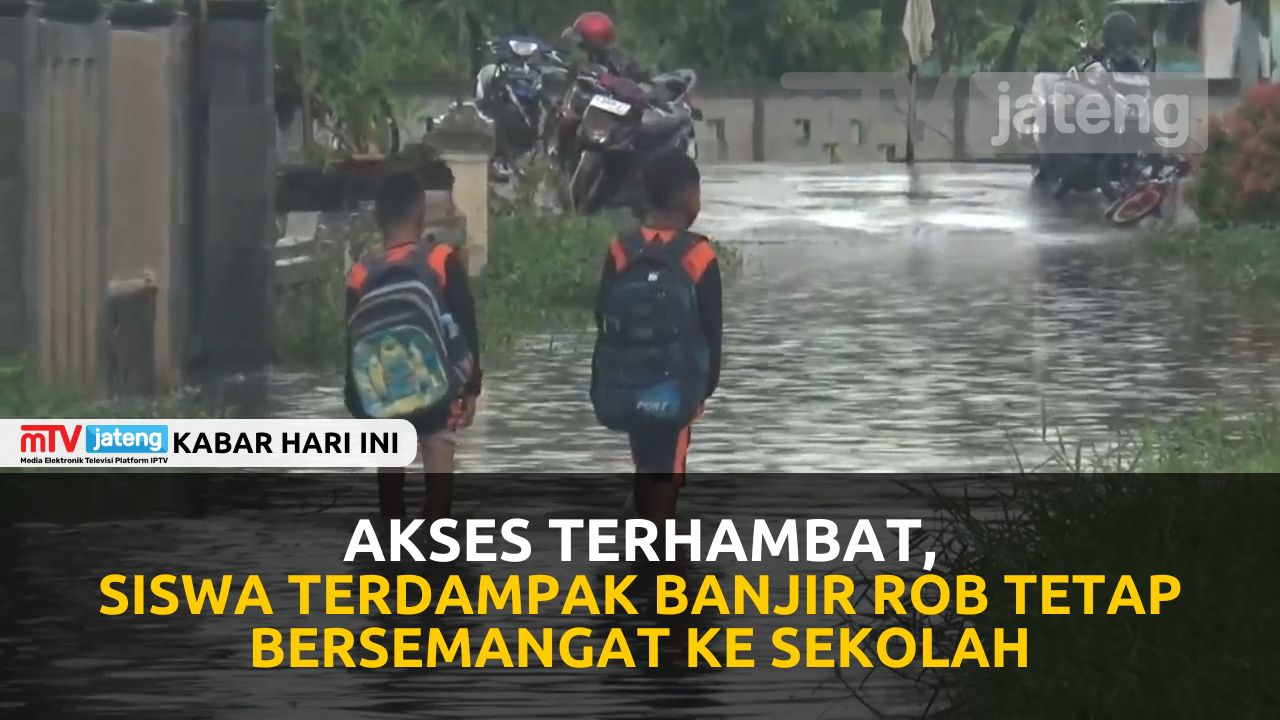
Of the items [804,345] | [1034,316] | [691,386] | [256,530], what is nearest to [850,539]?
[691,386]

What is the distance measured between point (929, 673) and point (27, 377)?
7302 millimetres

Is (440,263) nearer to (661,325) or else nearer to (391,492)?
(661,325)

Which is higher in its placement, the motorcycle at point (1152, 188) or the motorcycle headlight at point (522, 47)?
the motorcycle headlight at point (522, 47)

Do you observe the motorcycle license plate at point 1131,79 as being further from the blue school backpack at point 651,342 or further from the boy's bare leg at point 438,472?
the blue school backpack at point 651,342

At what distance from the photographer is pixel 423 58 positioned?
30.2 metres

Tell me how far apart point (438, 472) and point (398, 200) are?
0.93 meters

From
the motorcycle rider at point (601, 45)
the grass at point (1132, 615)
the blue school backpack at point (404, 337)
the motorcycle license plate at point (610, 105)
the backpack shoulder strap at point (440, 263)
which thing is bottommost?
the motorcycle license plate at point (610, 105)

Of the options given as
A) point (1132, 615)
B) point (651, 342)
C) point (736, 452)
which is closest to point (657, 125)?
point (736, 452)

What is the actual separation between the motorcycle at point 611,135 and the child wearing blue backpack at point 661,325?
50.5 ft

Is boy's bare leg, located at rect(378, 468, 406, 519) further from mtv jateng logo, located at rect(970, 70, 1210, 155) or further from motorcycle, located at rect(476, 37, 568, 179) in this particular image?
mtv jateng logo, located at rect(970, 70, 1210, 155)

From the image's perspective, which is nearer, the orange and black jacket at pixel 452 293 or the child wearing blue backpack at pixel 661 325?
the child wearing blue backpack at pixel 661 325

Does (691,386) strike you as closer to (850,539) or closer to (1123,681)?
(850,539)

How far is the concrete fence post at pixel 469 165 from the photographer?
71.7 feet

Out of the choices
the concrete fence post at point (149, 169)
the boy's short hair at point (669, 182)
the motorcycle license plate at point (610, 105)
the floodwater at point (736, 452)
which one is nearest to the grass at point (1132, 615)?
the floodwater at point (736, 452)
